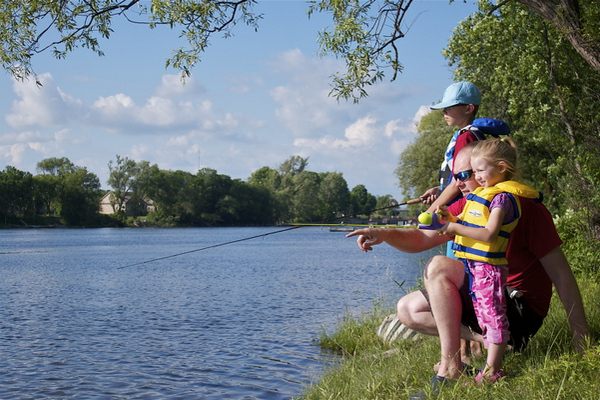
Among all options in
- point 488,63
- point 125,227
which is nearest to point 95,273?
point 488,63

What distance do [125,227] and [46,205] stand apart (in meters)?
11.0

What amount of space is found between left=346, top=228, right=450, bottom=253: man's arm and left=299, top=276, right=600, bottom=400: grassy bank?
81 centimetres

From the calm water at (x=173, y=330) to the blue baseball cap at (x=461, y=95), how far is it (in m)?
3.40

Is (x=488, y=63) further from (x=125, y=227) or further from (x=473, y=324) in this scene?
(x=125, y=227)

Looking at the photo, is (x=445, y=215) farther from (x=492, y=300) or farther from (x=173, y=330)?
(x=173, y=330)

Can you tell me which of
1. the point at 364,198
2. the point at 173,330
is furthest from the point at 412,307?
the point at 364,198

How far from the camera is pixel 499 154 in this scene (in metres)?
3.53

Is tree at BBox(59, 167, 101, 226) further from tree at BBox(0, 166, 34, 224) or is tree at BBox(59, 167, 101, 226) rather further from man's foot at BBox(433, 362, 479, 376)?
man's foot at BBox(433, 362, 479, 376)

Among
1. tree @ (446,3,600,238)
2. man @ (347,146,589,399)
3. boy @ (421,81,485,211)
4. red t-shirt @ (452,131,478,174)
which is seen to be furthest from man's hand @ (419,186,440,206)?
tree @ (446,3,600,238)

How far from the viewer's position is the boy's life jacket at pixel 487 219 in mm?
3361

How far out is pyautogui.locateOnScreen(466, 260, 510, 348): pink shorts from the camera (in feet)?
11.0

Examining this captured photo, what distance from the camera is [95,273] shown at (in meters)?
22.2

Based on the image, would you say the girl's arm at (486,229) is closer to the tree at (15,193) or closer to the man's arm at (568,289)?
the man's arm at (568,289)

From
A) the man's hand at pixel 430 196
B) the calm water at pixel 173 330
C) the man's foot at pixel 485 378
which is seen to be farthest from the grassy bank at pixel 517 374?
the calm water at pixel 173 330
